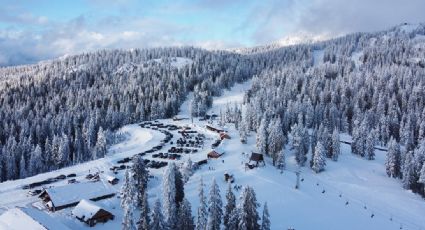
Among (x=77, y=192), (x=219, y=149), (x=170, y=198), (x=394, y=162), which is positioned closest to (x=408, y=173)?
(x=394, y=162)

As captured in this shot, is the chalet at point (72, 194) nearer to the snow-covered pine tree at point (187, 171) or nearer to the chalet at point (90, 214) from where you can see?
the chalet at point (90, 214)

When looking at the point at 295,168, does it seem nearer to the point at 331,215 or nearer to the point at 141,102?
the point at 331,215

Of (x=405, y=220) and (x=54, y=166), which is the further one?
(x=54, y=166)

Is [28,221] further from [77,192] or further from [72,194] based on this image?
[77,192]

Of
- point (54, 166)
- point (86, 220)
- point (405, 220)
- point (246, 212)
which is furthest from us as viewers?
point (54, 166)

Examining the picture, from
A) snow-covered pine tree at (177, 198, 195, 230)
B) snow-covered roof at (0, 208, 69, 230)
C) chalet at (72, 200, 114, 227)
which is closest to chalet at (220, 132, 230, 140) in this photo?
chalet at (72, 200, 114, 227)

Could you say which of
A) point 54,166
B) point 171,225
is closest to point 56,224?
point 171,225

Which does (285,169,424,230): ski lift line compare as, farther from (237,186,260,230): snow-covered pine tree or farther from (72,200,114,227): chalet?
(72,200,114,227): chalet
